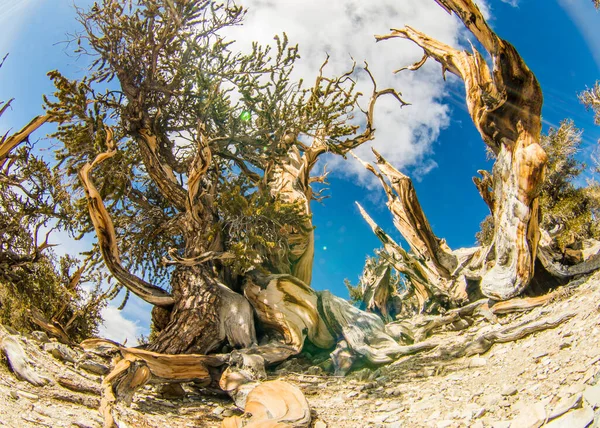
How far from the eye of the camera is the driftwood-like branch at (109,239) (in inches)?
178

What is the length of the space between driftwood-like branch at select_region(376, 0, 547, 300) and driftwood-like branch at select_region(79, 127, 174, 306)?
14.6 ft

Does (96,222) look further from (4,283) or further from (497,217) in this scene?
(497,217)

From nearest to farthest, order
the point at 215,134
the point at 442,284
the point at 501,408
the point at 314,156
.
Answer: the point at 501,408, the point at 215,134, the point at 442,284, the point at 314,156

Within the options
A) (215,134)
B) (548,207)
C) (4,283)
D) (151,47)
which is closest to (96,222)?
(215,134)

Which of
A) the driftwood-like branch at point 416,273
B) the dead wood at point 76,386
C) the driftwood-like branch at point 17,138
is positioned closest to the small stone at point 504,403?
the dead wood at point 76,386

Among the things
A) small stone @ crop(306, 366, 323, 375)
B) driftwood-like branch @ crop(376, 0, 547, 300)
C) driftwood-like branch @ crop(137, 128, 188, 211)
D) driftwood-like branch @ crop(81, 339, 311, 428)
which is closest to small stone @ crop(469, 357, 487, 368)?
driftwood-like branch @ crop(81, 339, 311, 428)

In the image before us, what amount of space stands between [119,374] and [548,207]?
9.62m

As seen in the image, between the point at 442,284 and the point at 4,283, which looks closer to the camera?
the point at 4,283

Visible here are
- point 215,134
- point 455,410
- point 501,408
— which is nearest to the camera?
point 501,408

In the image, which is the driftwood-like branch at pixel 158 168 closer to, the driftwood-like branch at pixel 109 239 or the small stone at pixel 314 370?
the driftwood-like branch at pixel 109 239

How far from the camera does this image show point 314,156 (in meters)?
8.20

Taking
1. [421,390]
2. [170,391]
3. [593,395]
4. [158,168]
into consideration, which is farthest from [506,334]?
[158,168]

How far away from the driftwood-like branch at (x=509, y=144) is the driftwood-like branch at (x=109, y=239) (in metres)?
4.46

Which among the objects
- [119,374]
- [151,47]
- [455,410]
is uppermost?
[151,47]
